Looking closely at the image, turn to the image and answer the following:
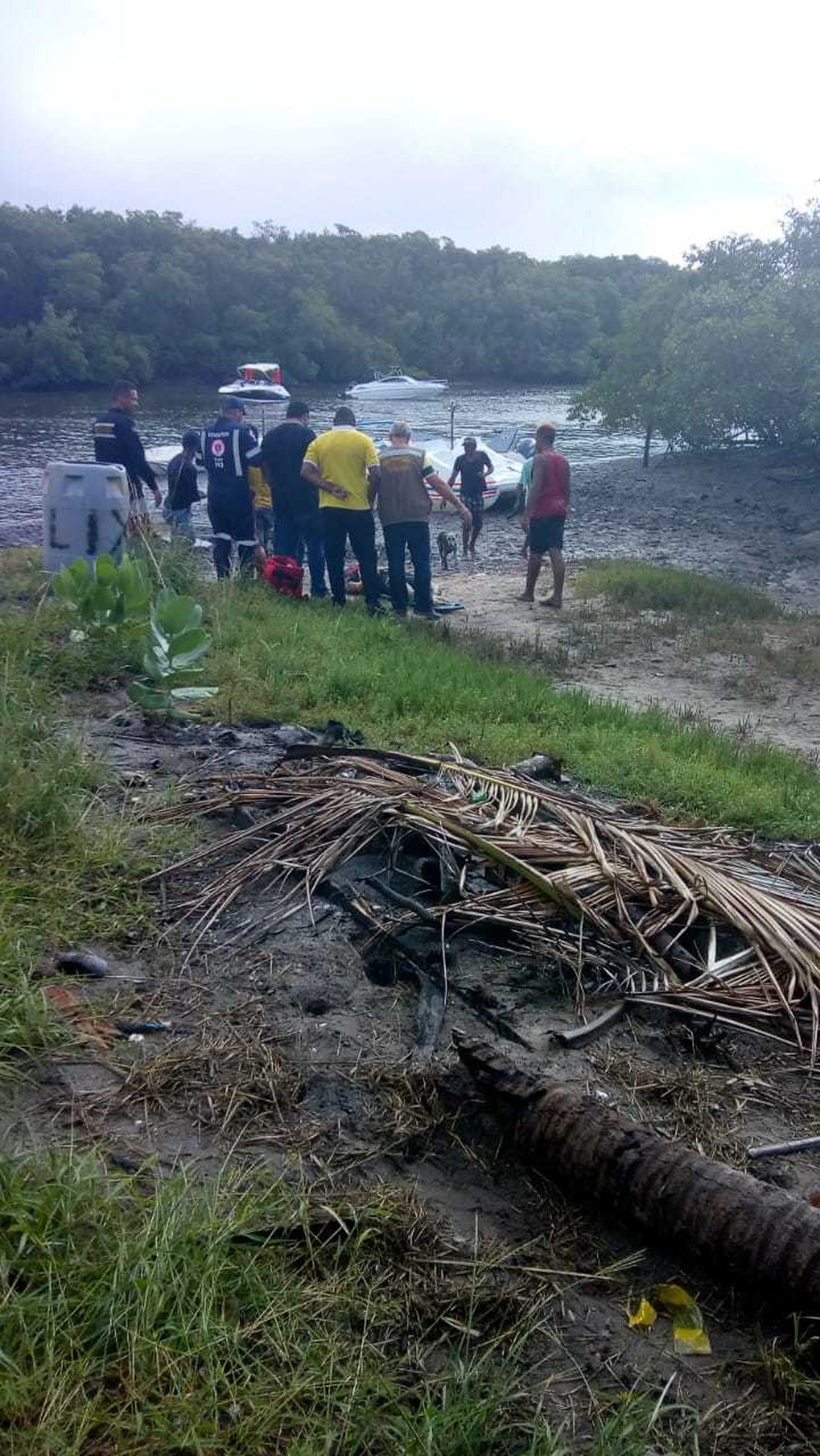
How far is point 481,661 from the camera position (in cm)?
919

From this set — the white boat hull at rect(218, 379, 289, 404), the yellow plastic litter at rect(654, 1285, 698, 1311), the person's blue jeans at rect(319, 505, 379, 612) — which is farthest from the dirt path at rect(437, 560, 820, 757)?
the white boat hull at rect(218, 379, 289, 404)

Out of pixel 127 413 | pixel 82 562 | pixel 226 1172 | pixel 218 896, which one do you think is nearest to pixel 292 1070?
pixel 226 1172

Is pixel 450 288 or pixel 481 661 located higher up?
pixel 450 288

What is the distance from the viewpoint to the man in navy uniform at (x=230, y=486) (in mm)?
11562

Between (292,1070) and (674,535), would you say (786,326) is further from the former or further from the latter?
(292,1070)

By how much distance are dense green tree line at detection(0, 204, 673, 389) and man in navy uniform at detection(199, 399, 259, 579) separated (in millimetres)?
20157

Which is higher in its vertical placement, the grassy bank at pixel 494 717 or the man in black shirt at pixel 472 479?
the man in black shirt at pixel 472 479

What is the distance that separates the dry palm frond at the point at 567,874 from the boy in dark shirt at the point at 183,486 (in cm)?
945

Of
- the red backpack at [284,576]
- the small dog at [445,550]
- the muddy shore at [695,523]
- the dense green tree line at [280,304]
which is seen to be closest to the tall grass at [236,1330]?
the red backpack at [284,576]

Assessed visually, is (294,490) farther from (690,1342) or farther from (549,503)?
(690,1342)

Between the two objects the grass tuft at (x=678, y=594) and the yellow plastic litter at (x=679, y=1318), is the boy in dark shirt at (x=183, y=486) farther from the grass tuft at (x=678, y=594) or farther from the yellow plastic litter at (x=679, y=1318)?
the yellow plastic litter at (x=679, y=1318)

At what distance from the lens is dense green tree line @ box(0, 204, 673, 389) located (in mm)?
49344

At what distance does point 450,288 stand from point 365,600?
63.6m

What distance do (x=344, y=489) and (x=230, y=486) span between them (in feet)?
5.46
